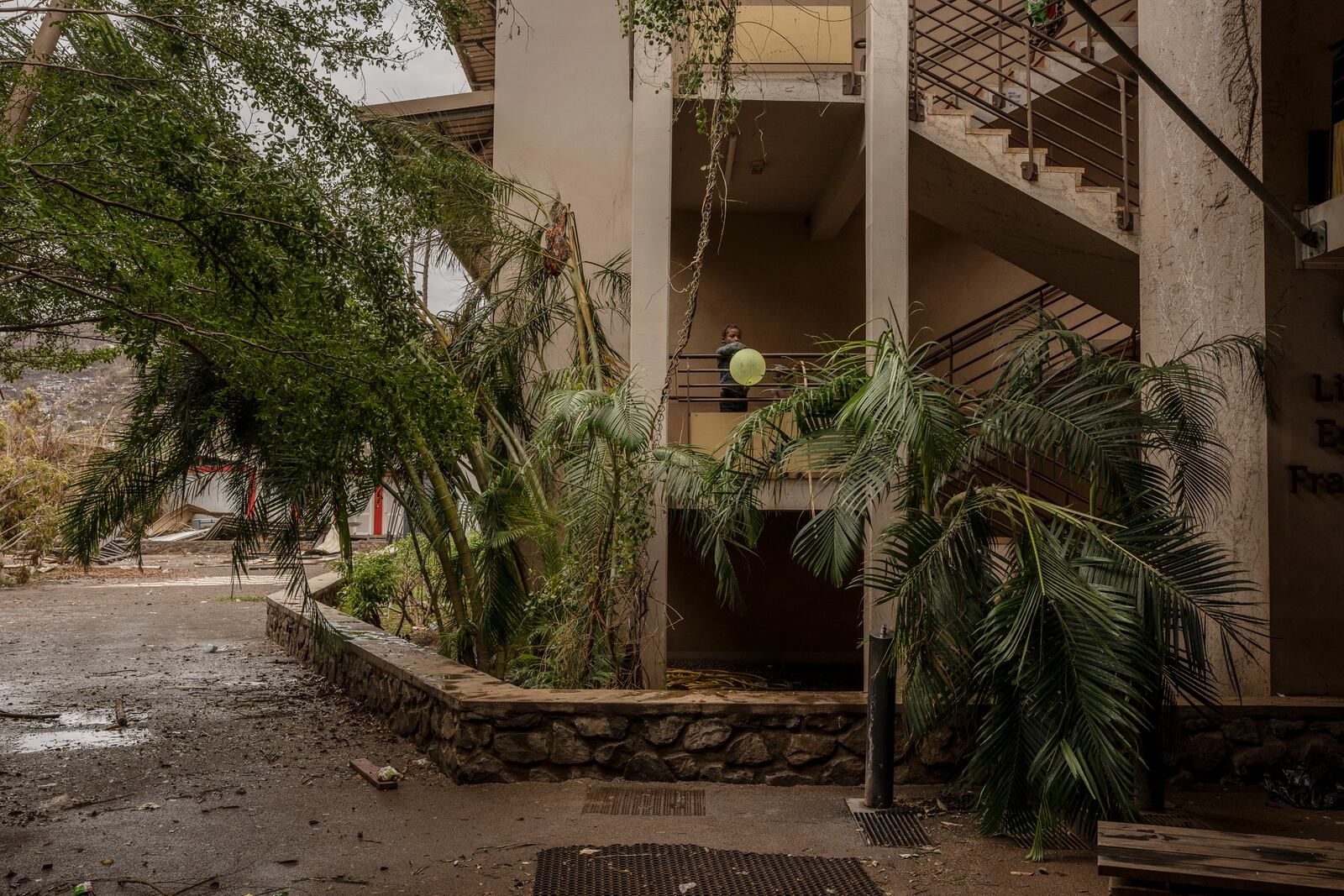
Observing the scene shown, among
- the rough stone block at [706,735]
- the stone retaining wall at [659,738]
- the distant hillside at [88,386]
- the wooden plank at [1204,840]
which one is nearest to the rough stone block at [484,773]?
the stone retaining wall at [659,738]

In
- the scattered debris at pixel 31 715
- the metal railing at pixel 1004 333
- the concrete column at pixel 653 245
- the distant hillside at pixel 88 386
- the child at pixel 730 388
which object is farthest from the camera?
the distant hillside at pixel 88 386

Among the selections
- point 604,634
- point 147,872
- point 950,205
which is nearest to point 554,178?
point 950,205

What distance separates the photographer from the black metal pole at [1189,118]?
14.5ft

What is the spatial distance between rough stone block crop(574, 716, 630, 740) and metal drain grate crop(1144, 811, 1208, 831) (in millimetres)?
2925

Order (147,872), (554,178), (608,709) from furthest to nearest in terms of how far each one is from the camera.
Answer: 1. (554,178)
2. (608,709)
3. (147,872)

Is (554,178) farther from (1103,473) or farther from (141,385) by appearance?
(1103,473)

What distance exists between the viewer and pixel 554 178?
10.4 meters

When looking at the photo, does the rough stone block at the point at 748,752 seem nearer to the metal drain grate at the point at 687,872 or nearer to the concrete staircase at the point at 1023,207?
the metal drain grate at the point at 687,872

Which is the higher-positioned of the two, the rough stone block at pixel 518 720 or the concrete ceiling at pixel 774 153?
the concrete ceiling at pixel 774 153

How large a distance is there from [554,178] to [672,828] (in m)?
7.14

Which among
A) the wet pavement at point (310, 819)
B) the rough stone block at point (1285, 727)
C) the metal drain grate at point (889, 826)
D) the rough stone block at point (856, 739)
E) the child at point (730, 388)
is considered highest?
the child at point (730, 388)

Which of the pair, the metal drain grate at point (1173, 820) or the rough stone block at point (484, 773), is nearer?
the metal drain grate at point (1173, 820)

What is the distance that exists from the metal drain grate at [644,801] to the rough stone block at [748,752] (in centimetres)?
30

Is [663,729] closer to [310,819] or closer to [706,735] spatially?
[706,735]
